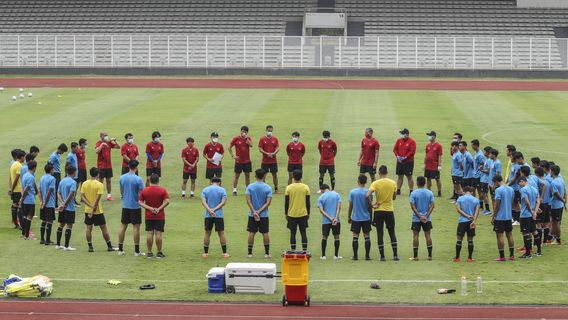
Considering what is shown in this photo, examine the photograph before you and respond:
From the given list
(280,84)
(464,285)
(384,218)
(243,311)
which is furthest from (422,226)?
(280,84)

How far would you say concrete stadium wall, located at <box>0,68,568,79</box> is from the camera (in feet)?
225

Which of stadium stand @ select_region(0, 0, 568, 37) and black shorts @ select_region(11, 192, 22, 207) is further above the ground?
stadium stand @ select_region(0, 0, 568, 37)

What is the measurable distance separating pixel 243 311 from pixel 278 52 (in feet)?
177

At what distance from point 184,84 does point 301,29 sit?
19.8 metres

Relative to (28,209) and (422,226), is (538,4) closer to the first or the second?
(422,226)

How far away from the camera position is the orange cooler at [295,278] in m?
18.8

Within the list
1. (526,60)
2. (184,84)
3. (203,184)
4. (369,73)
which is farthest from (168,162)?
(526,60)

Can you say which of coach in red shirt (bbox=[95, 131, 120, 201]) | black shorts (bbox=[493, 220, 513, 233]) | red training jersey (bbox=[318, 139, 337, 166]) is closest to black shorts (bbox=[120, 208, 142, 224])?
coach in red shirt (bbox=[95, 131, 120, 201])

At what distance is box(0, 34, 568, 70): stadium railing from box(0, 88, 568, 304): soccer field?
13641mm

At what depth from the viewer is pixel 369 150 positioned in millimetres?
29656

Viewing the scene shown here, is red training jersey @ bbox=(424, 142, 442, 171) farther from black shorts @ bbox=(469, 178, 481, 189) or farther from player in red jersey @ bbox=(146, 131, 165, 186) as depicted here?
player in red jersey @ bbox=(146, 131, 165, 186)

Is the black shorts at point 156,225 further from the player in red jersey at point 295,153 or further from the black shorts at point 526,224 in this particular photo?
the player in red jersey at point 295,153

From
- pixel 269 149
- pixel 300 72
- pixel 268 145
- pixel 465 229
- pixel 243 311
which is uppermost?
pixel 300 72

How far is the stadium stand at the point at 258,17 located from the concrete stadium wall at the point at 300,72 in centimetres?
883
